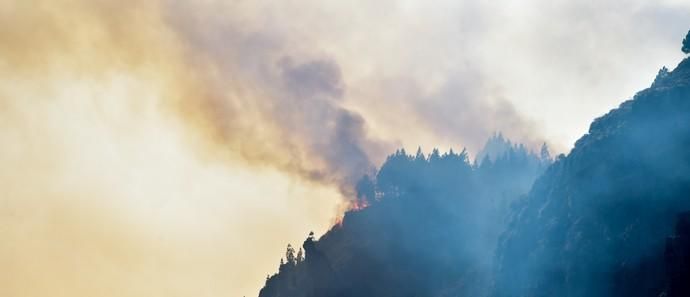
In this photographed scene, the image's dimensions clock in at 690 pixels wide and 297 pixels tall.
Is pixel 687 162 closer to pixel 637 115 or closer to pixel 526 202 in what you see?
pixel 637 115

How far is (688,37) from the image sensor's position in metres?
168

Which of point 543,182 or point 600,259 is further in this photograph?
point 543,182

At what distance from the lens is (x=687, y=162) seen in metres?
137

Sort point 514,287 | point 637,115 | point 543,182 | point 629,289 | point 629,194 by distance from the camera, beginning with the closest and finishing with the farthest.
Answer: point 629,289
point 629,194
point 637,115
point 514,287
point 543,182

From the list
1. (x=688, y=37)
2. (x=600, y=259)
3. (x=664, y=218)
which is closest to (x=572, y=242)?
(x=600, y=259)

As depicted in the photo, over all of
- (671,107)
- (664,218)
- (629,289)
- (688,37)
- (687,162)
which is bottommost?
(629,289)

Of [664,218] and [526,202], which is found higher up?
[526,202]

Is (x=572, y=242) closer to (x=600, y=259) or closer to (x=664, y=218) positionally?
(x=600, y=259)

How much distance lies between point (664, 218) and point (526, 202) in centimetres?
4652

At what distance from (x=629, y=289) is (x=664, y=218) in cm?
1611

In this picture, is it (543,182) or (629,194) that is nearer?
(629,194)

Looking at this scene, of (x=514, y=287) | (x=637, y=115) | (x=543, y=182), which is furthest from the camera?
(x=543, y=182)

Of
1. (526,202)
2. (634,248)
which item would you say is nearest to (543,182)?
(526,202)

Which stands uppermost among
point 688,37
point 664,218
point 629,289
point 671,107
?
point 688,37
